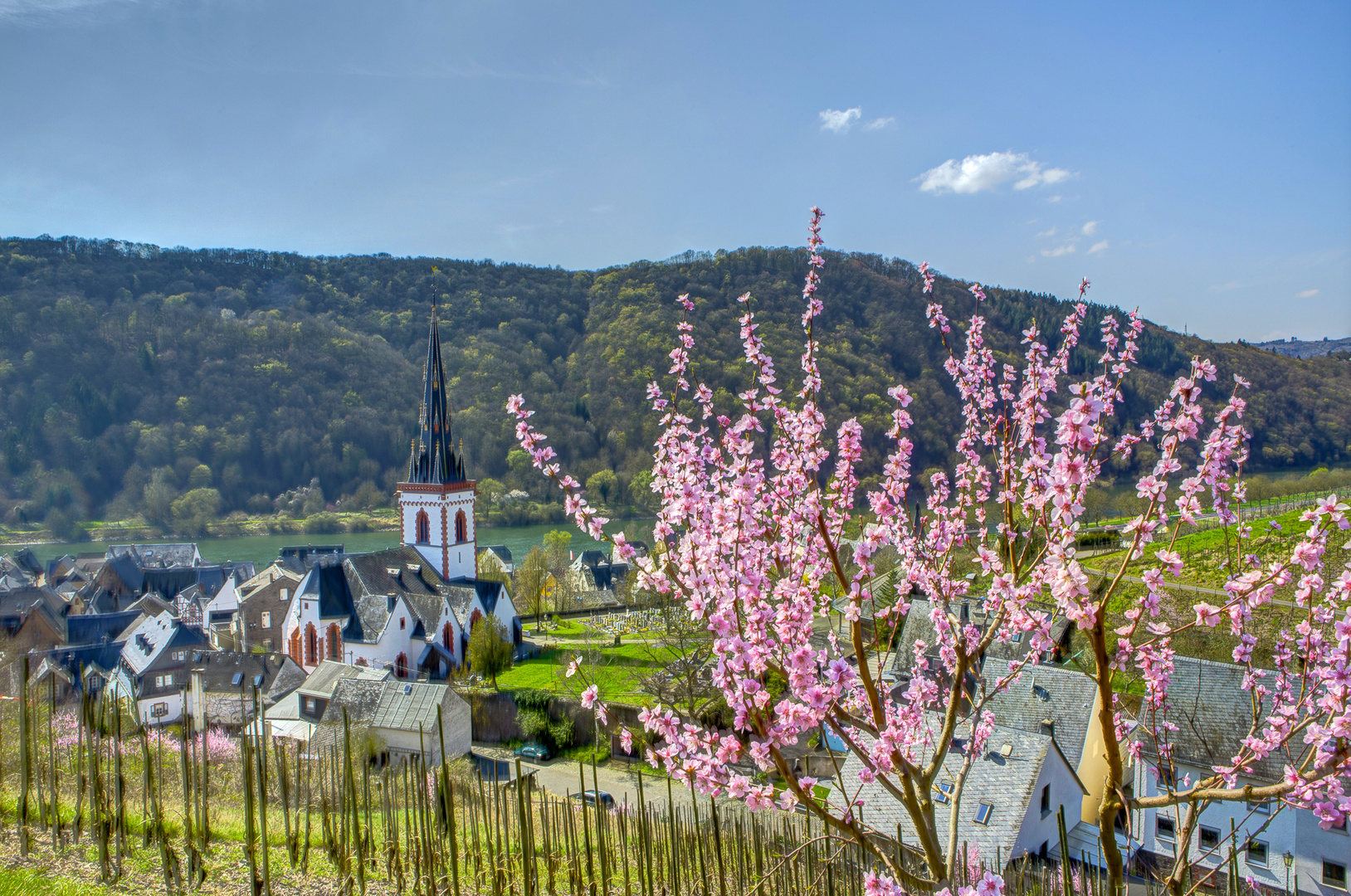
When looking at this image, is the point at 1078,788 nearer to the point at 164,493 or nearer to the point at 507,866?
the point at 507,866

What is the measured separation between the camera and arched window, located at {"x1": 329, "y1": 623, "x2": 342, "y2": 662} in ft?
99.8

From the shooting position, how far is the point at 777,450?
4887 millimetres

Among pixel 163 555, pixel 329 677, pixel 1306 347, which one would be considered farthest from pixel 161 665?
pixel 1306 347

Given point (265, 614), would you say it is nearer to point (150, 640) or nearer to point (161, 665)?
point (150, 640)

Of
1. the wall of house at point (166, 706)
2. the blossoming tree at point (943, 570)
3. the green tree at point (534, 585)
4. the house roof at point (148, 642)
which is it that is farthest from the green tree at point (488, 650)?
the blossoming tree at point (943, 570)

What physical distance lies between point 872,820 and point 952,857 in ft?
33.7

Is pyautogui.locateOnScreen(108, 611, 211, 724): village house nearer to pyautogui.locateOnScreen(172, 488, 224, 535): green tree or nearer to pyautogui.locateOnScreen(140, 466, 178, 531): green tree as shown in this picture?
pyautogui.locateOnScreen(172, 488, 224, 535): green tree

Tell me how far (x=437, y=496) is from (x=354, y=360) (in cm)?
8148

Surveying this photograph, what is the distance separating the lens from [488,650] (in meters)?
28.6

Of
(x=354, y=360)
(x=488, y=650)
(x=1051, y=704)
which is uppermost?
(x=354, y=360)

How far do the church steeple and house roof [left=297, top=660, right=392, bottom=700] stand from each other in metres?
14.0

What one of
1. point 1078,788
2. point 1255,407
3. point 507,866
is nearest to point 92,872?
point 507,866

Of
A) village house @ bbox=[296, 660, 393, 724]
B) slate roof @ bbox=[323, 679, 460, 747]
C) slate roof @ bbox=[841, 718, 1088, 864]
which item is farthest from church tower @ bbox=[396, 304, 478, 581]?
slate roof @ bbox=[841, 718, 1088, 864]

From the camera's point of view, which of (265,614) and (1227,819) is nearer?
(1227,819)
